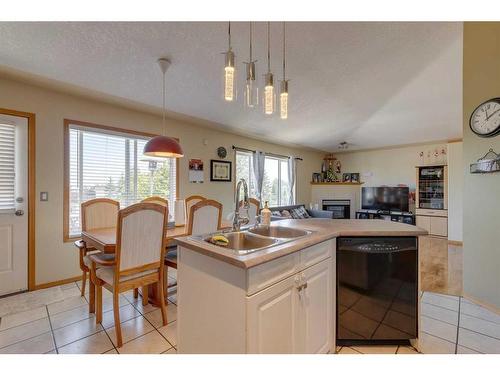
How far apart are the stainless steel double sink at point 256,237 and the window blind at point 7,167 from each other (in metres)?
2.56

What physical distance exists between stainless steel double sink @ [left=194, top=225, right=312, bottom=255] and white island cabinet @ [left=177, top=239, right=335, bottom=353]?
184 mm

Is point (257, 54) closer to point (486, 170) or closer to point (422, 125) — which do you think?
point (486, 170)

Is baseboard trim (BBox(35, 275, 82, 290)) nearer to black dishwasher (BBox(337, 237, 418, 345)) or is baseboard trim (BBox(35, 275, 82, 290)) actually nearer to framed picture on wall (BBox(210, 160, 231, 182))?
framed picture on wall (BBox(210, 160, 231, 182))

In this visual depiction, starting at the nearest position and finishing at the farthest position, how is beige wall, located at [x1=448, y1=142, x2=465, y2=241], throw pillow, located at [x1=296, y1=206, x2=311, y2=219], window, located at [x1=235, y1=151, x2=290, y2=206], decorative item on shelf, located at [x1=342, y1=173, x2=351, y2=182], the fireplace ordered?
beige wall, located at [x1=448, y1=142, x2=465, y2=241], window, located at [x1=235, y1=151, x2=290, y2=206], throw pillow, located at [x1=296, y1=206, x2=311, y2=219], the fireplace, decorative item on shelf, located at [x1=342, y1=173, x2=351, y2=182]

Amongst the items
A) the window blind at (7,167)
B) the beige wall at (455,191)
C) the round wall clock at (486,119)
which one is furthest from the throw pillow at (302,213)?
the window blind at (7,167)

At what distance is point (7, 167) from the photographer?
2549mm

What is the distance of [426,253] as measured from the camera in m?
4.20

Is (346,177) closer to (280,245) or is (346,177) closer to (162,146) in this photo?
(162,146)

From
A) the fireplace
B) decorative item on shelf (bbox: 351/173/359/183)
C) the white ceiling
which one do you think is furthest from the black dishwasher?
decorative item on shelf (bbox: 351/173/359/183)

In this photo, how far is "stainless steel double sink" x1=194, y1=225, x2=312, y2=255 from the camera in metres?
1.51

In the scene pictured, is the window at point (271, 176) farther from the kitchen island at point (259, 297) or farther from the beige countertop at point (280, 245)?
the kitchen island at point (259, 297)

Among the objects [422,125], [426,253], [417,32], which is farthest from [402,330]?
[422,125]

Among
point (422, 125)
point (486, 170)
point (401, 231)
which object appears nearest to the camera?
point (401, 231)
